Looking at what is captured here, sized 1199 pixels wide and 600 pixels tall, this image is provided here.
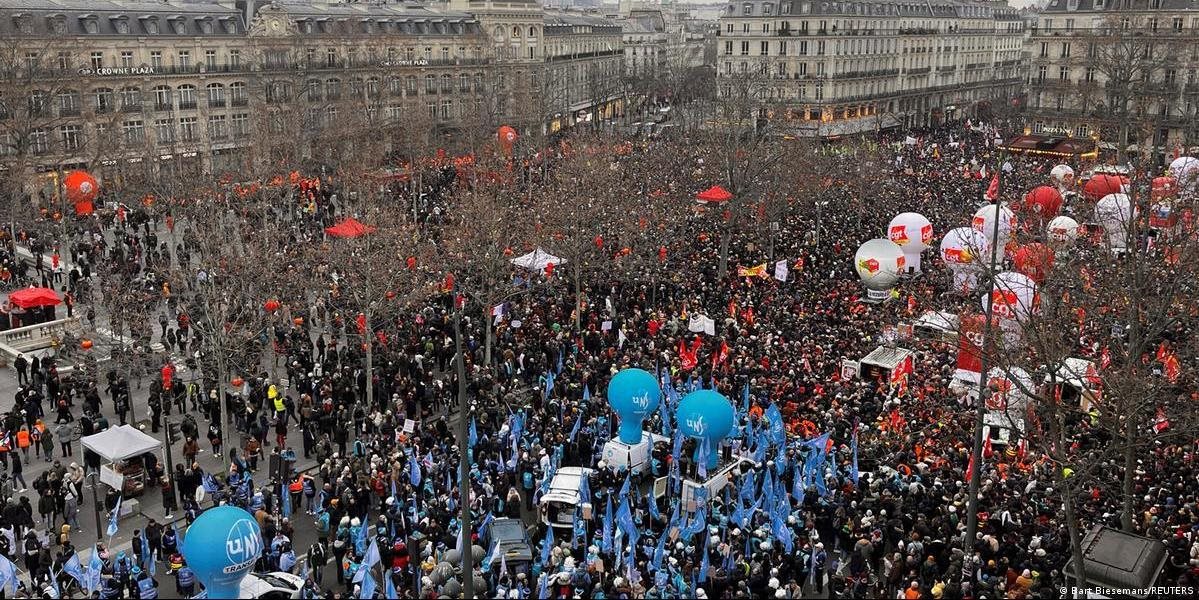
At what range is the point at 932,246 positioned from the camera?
144 feet

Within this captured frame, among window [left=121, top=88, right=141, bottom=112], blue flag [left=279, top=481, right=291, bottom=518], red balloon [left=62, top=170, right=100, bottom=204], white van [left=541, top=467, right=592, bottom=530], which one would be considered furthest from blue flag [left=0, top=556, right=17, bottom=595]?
window [left=121, top=88, right=141, bottom=112]

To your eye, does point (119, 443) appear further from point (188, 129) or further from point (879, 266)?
point (188, 129)

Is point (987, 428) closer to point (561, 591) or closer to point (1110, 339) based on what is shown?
point (1110, 339)

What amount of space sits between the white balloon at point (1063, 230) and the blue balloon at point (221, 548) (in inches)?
1181

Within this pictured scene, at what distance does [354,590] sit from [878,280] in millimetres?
24158

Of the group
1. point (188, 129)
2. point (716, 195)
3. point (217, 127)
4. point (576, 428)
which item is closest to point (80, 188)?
point (188, 129)

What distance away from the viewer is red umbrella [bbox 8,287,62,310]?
31.4 meters

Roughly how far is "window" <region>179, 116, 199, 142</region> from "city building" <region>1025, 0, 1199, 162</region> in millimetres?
52941

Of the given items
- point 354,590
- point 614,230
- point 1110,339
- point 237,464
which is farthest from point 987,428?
point 614,230

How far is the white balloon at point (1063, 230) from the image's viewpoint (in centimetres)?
3725

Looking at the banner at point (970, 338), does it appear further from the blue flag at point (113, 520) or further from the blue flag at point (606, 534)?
the blue flag at point (113, 520)

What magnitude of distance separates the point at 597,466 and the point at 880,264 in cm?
1735

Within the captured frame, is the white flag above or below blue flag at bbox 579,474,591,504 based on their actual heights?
above

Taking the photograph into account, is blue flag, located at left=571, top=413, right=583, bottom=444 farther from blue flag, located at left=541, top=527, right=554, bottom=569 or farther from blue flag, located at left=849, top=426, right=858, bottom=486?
blue flag, located at left=849, top=426, right=858, bottom=486
